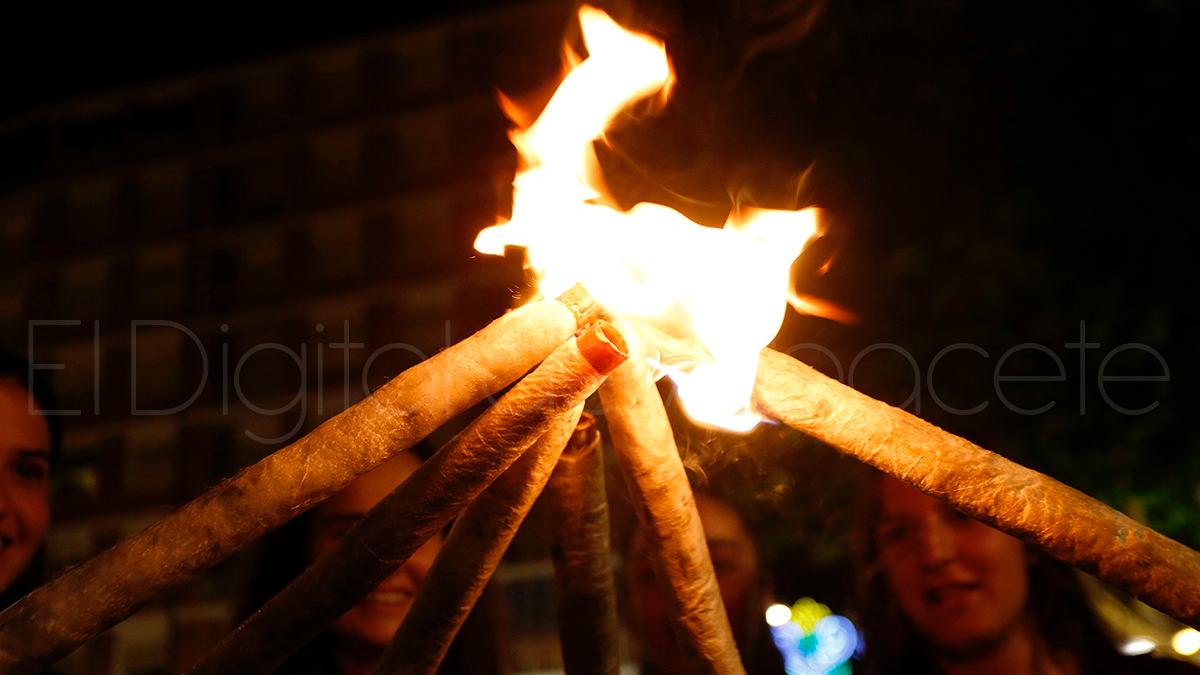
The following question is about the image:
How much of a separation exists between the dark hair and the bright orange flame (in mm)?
1254

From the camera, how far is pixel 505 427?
58.2 inches

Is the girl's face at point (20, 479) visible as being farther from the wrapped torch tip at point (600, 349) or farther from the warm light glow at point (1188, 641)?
the warm light glow at point (1188, 641)

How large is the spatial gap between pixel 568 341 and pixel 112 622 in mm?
803

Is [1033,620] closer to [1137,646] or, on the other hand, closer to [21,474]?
[1137,646]

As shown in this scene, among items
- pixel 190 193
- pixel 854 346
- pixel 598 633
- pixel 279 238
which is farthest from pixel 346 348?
pixel 598 633

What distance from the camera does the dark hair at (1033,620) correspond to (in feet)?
8.59

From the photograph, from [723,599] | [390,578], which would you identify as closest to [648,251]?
[390,578]

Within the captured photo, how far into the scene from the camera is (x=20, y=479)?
8.53 feet

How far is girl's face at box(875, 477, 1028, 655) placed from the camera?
2.54m

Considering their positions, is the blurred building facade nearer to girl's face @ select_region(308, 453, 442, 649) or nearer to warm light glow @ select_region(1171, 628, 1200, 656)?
girl's face @ select_region(308, 453, 442, 649)

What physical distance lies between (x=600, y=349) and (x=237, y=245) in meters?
12.2

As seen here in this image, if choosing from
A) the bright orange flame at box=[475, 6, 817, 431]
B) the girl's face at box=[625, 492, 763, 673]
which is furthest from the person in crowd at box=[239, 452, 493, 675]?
the bright orange flame at box=[475, 6, 817, 431]

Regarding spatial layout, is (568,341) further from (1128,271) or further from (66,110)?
(66,110)

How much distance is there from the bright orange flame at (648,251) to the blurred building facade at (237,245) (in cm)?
913
